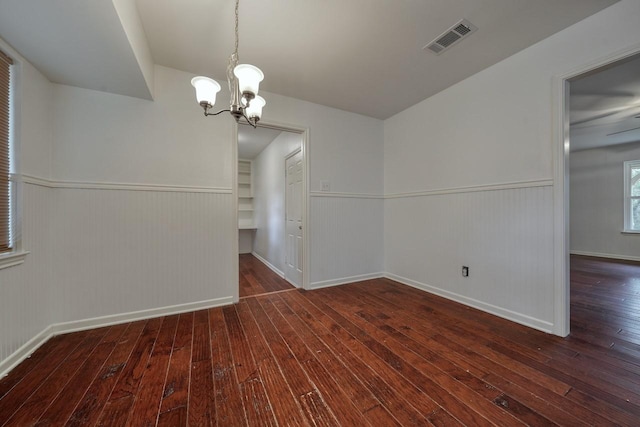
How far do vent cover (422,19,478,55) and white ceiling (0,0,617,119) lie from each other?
47 millimetres

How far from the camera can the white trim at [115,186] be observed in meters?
1.95

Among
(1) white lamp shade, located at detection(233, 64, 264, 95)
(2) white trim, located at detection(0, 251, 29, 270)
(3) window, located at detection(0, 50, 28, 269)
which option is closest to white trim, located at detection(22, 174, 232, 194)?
(3) window, located at detection(0, 50, 28, 269)

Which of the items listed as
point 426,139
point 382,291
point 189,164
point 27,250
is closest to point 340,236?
point 382,291

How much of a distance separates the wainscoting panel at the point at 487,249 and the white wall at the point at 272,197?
205 cm

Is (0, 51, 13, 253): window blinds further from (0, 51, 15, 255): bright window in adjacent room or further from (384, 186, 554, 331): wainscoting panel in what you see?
(384, 186, 554, 331): wainscoting panel

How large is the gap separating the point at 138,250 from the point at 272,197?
2712 millimetres

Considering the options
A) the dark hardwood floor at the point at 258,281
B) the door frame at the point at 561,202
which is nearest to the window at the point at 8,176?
the dark hardwood floor at the point at 258,281

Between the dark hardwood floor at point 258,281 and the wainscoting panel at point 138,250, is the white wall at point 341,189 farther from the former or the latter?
the wainscoting panel at point 138,250

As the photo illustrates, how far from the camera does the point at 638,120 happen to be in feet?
12.9

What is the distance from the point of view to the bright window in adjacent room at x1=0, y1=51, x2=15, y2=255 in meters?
1.62

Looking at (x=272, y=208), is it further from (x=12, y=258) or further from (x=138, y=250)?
(x=12, y=258)

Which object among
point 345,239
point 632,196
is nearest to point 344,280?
point 345,239

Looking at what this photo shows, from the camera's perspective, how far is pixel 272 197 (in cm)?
487

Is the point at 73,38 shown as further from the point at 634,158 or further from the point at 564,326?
the point at 634,158
